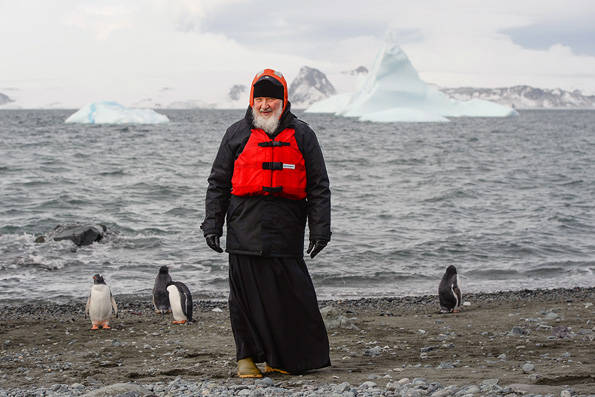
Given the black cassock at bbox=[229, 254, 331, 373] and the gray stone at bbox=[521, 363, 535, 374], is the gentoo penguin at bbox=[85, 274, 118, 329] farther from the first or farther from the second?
the gray stone at bbox=[521, 363, 535, 374]

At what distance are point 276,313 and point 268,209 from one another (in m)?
0.68

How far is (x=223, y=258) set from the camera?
→ 11648mm


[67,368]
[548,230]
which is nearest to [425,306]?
[67,368]

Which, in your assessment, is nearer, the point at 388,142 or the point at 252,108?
the point at 252,108

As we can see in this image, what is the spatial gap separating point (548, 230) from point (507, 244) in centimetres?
204

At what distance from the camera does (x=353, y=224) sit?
49.5ft

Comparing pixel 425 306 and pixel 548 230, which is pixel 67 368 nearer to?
pixel 425 306

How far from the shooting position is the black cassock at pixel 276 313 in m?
4.39

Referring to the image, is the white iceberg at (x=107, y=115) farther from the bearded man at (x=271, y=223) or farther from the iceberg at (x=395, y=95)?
the bearded man at (x=271, y=223)

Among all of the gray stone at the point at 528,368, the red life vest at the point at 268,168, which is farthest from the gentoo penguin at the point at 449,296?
the red life vest at the point at 268,168

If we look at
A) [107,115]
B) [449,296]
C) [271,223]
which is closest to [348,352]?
[271,223]

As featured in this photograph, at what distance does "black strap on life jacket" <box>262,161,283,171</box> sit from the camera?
423cm

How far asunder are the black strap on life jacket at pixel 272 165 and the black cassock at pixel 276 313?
58 centimetres

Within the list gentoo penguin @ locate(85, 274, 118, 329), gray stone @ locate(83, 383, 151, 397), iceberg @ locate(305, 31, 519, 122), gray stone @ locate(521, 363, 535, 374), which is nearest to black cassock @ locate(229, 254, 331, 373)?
gray stone @ locate(83, 383, 151, 397)
